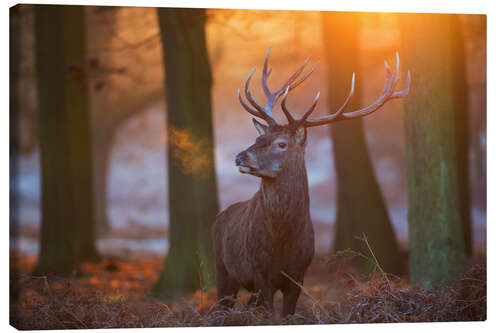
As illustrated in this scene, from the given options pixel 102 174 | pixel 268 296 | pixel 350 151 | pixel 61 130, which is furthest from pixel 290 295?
pixel 102 174

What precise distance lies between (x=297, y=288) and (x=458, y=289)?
1480mm

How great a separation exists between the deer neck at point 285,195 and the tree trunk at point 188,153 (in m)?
1.10

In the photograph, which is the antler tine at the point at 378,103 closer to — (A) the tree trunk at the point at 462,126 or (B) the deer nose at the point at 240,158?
(B) the deer nose at the point at 240,158

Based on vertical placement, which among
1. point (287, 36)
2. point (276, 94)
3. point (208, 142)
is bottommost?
point (208, 142)

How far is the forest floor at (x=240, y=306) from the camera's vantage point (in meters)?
4.28

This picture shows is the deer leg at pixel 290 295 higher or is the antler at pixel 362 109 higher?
the antler at pixel 362 109

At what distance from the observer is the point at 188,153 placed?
5.29 meters

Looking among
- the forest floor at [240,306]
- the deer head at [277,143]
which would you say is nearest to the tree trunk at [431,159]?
the forest floor at [240,306]

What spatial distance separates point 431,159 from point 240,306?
79.5 inches

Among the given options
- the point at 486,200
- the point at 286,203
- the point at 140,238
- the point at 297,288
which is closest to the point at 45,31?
the point at 286,203

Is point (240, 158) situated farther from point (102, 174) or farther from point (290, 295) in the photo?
point (102, 174)

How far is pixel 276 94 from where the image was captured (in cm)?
442

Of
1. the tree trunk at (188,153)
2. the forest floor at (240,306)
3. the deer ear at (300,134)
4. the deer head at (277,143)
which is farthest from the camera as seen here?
the tree trunk at (188,153)

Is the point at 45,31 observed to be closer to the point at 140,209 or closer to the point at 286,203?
the point at 286,203
